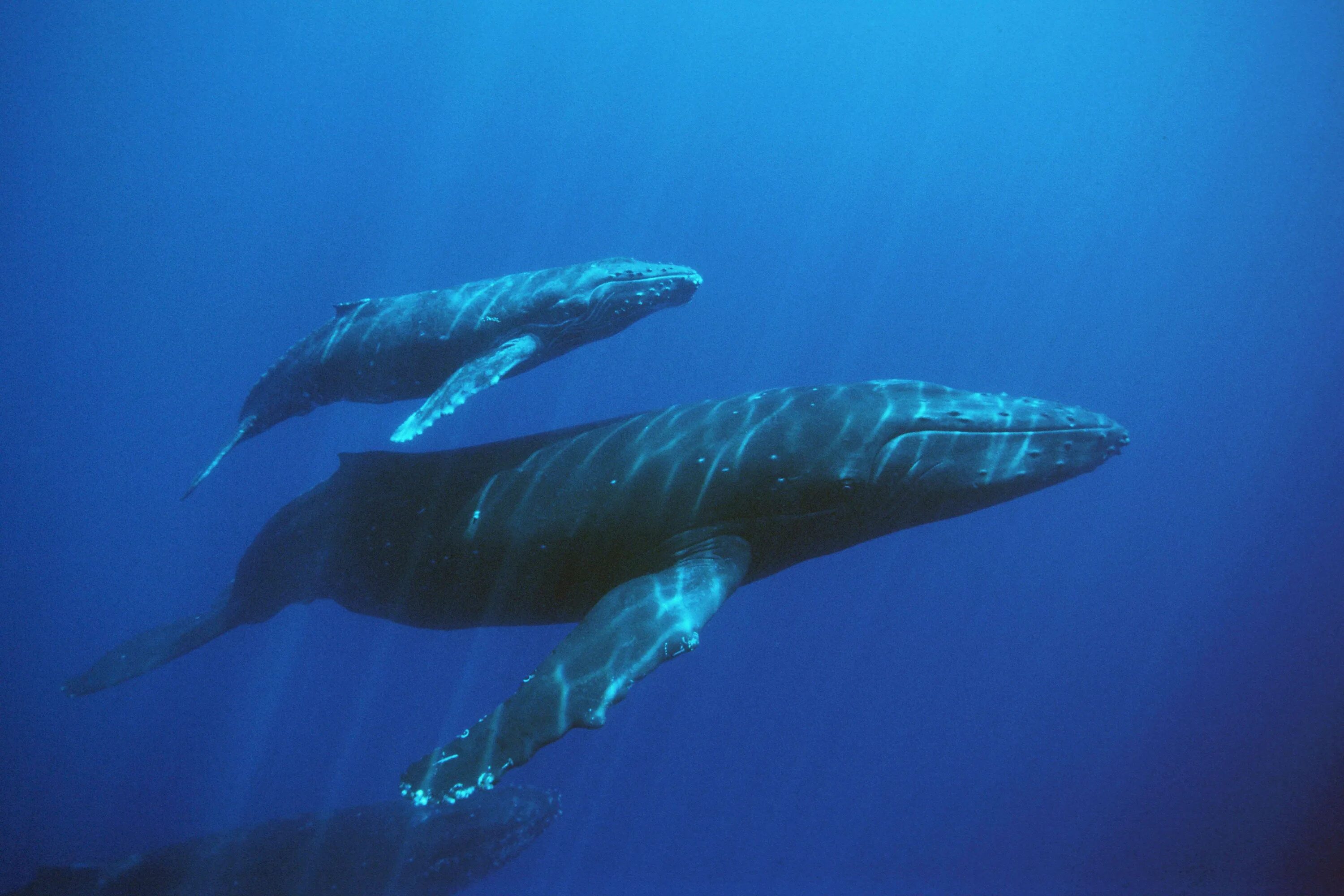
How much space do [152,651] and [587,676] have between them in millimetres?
8342

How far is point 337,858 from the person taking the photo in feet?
33.4

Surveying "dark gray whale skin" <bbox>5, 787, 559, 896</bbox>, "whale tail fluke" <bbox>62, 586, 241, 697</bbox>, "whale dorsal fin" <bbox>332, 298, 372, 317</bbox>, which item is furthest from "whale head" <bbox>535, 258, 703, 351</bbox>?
"dark gray whale skin" <bbox>5, 787, 559, 896</bbox>

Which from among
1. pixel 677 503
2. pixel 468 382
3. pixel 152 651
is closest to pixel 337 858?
pixel 152 651

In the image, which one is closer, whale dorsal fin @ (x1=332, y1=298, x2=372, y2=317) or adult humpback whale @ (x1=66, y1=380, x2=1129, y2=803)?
adult humpback whale @ (x1=66, y1=380, x2=1129, y2=803)

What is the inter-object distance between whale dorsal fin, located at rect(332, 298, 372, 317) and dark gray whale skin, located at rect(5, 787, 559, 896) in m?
7.82

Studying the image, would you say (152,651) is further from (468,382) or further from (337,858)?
(468,382)

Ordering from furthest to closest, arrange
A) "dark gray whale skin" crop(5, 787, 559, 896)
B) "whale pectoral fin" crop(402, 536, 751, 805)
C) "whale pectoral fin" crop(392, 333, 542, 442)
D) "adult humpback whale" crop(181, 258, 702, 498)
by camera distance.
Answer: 1. "dark gray whale skin" crop(5, 787, 559, 896)
2. "adult humpback whale" crop(181, 258, 702, 498)
3. "whale pectoral fin" crop(392, 333, 542, 442)
4. "whale pectoral fin" crop(402, 536, 751, 805)

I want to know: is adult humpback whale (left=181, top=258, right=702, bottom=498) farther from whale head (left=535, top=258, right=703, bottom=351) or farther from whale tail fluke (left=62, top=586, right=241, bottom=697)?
whale tail fluke (left=62, top=586, right=241, bottom=697)

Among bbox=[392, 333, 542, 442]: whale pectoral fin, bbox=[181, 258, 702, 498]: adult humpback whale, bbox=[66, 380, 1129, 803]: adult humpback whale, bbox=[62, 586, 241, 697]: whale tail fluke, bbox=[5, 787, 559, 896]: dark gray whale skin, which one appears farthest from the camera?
bbox=[5, 787, 559, 896]: dark gray whale skin

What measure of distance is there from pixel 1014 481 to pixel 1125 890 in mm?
24436

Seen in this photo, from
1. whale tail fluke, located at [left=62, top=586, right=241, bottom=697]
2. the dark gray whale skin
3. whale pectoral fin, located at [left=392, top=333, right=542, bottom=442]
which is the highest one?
whale pectoral fin, located at [left=392, top=333, right=542, bottom=442]

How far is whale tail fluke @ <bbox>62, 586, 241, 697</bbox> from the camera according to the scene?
8906mm

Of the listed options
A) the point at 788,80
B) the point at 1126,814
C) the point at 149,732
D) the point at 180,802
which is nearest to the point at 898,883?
the point at 1126,814

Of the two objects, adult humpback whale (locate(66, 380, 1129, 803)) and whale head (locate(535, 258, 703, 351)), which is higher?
whale head (locate(535, 258, 703, 351))
